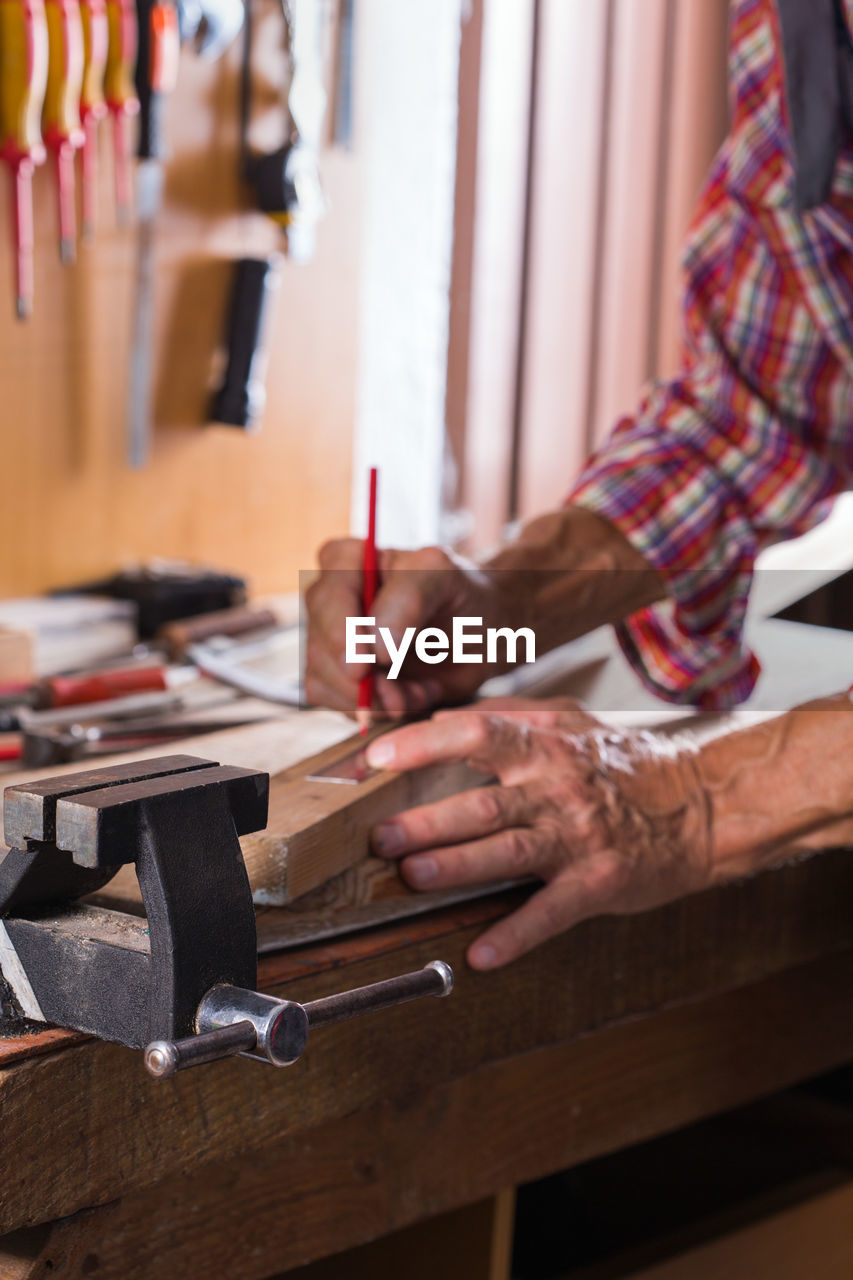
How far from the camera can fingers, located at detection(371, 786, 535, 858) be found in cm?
64

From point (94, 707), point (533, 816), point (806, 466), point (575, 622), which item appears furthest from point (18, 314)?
point (533, 816)

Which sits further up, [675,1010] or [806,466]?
[806,466]

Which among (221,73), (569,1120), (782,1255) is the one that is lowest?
(782,1255)

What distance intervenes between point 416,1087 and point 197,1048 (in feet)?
0.88

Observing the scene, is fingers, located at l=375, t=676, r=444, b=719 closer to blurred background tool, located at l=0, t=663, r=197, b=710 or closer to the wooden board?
the wooden board

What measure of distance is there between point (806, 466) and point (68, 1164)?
795 millimetres

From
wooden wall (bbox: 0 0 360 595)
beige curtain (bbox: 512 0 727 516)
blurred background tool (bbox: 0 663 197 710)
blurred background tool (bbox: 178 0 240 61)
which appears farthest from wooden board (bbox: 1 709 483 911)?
beige curtain (bbox: 512 0 727 516)

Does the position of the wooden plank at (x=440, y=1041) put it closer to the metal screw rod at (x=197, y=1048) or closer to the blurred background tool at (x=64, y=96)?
the metal screw rod at (x=197, y=1048)

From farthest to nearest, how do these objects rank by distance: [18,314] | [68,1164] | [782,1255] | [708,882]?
[18,314]
[782,1255]
[708,882]
[68,1164]

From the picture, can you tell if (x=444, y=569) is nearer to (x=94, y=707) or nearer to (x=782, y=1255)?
(x=94, y=707)

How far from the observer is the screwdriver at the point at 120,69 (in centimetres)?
138

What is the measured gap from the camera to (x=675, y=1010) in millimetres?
827

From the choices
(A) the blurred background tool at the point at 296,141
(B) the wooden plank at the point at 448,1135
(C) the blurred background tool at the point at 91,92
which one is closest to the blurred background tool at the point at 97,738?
(B) the wooden plank at the point at 448,1135

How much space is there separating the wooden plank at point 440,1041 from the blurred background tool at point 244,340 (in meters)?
1.00
